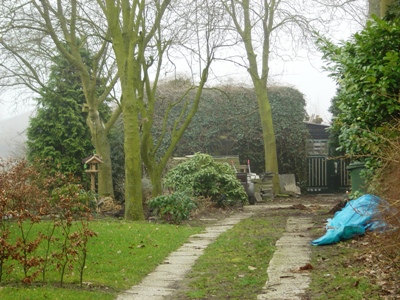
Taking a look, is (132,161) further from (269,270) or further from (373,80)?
(269,270)

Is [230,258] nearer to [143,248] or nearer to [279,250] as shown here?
[279,250]

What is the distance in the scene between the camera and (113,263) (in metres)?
9.05

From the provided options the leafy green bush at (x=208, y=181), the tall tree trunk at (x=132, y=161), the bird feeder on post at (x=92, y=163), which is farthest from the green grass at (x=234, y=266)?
the bird feeder on post at (x=92, y=163)

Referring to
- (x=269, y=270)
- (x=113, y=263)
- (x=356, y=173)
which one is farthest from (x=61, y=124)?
(x=269, y=270)

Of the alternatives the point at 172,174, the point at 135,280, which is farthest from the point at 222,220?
the point at 135,280

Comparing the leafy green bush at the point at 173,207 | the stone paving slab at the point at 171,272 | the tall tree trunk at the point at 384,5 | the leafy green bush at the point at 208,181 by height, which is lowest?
the stone paving slab at the point at 171,272

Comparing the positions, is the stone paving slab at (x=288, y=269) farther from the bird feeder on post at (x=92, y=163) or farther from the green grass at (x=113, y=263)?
the bird feeder on post at (x=92, y=163)

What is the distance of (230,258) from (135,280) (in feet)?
6.46

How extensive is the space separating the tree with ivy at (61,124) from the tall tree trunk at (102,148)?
252 cm

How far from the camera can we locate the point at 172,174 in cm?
2009

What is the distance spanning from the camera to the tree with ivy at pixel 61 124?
24.0m

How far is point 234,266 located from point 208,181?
411 inches

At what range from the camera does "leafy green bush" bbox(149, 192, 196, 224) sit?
15047 mm

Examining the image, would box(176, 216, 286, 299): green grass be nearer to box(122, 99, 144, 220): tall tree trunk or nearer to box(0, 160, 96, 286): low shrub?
box(0, 160, 96, 286): low shrub
